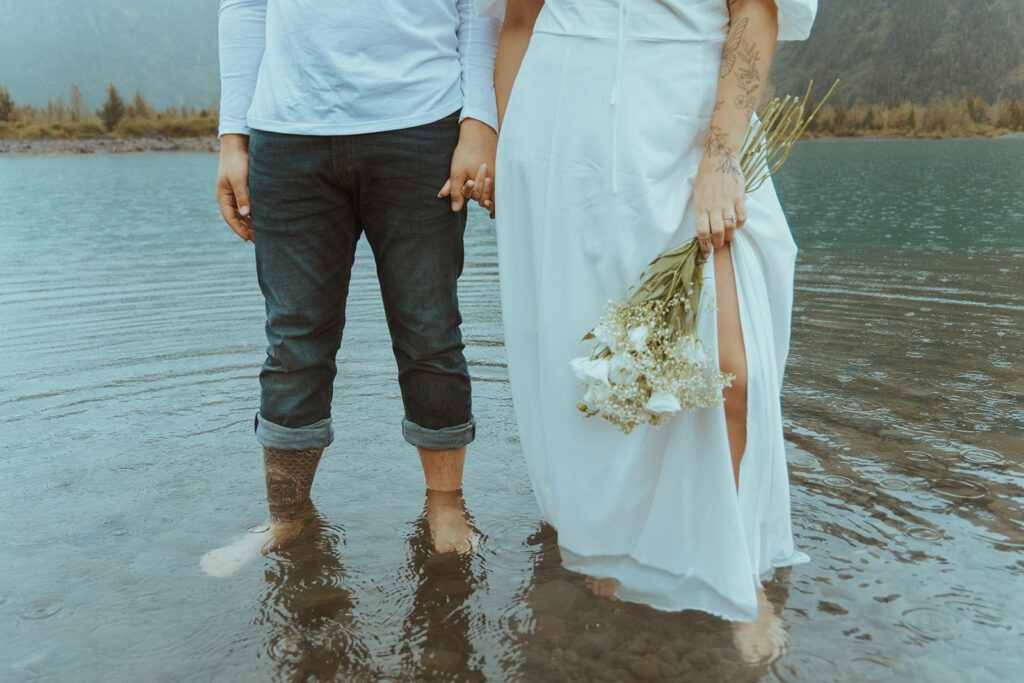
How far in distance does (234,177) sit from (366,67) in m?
0.45

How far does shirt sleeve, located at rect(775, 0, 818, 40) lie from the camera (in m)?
1.53

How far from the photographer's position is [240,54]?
78.4 inches

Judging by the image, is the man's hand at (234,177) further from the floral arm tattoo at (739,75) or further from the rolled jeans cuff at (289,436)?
the floral arm tattoo at (739,75)

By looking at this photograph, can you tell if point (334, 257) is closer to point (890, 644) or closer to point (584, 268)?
point (584, 268)

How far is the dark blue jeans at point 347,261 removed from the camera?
1.89m

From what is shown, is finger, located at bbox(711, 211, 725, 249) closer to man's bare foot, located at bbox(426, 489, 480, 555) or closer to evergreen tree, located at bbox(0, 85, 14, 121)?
man's bare foot, located at bbox(426, 489, 480, 555)

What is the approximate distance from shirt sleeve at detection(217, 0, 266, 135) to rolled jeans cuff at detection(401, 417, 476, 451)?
87 centimetres

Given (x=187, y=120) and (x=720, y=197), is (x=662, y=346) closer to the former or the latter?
(x=720, y=197)

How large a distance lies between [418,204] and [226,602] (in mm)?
1048

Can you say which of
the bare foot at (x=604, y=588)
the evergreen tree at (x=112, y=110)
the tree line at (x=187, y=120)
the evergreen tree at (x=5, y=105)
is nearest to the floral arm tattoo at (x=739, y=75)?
the bare foot at (x=604, y=588)

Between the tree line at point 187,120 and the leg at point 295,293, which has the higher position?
the tree line at point 187,120

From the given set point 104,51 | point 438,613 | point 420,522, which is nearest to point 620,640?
point 438,613

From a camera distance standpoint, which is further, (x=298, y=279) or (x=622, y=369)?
(x=298, y=279)

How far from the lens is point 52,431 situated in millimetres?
3000
